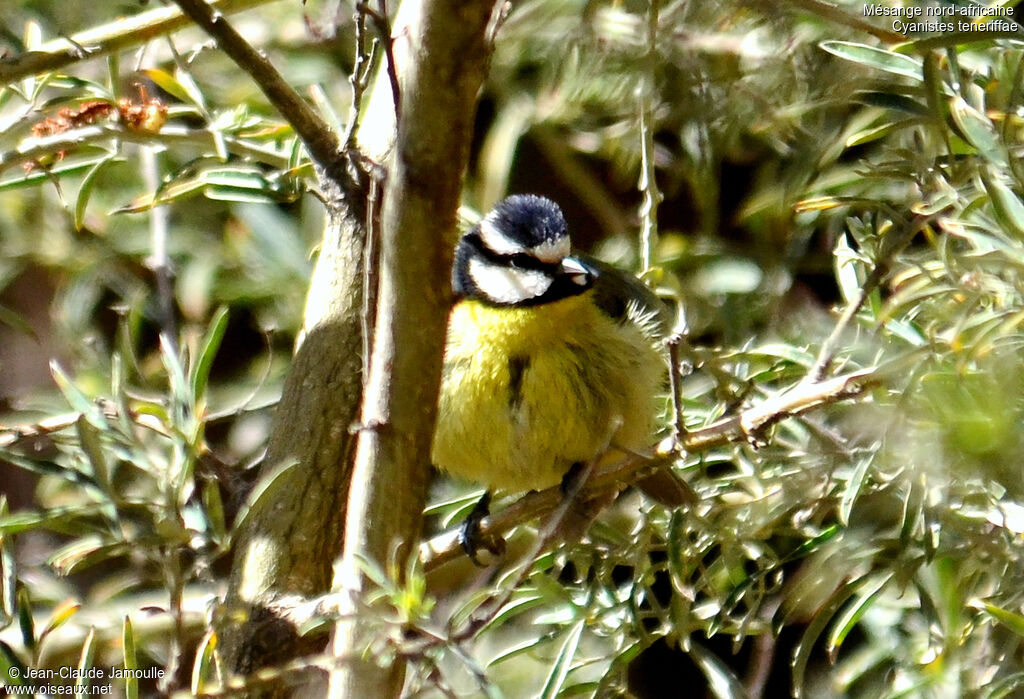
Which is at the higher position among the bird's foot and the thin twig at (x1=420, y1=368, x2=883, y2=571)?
the thin twig at (x1=420, y1=368, x2=883, y2=571)

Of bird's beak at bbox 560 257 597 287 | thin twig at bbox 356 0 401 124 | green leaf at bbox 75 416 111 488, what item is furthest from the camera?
bird's beak at bbox 560 257 597 287

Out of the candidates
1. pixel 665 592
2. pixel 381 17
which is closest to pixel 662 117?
pixel 665 592

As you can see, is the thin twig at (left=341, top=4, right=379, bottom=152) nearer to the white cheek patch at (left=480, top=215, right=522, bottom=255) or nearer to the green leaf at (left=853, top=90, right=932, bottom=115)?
the green leaf at (left=853, top=90, right=932, bottom=115)

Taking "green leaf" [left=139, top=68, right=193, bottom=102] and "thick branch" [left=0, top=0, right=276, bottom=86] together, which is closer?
"thick branch" [left=0, top=0, right=276, bottom=86]

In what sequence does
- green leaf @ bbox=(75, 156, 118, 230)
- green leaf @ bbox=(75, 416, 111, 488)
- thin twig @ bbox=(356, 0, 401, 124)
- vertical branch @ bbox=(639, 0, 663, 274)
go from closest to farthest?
thin twig @ bbox=(356, 0, 401, 124) → green leaf @ bbox=(75, 416, 111, 488) → vertical branch @ bbox=(639, 0, 663, 274) → green leaf @ bbox=(75, 156, 118, 230)

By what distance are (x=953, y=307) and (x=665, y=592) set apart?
137 centimetres

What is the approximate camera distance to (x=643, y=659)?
8.94 ft

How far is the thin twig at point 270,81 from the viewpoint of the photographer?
3.75 ft

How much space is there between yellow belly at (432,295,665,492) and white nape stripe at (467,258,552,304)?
4cm

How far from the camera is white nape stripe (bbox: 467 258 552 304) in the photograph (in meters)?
2.02

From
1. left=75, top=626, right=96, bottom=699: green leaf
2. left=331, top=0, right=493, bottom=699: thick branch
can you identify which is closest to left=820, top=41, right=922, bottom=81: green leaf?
left=331, top=0, right=493, bottom=699: thick branch

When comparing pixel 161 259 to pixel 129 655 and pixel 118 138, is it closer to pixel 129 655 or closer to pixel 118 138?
pixel 118 138

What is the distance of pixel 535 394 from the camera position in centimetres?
188

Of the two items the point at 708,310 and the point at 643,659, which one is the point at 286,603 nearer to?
the point at 708,310
